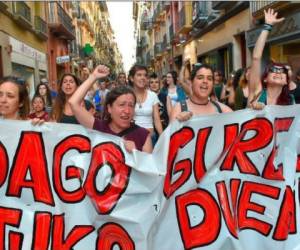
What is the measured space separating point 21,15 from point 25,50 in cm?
169

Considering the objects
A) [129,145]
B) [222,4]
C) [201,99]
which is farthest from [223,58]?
[129,145]

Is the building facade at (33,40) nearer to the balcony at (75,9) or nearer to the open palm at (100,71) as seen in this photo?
the open palm at (100,71)

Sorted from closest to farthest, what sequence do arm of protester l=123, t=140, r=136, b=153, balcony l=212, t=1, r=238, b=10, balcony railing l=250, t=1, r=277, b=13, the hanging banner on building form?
the hanging banner on building → arm of protester l=123, t=140, r=136, b=153 → balcony railing l=250, t=1, r=277, b=13 → balcony l=212, t=1, r=238, b=10

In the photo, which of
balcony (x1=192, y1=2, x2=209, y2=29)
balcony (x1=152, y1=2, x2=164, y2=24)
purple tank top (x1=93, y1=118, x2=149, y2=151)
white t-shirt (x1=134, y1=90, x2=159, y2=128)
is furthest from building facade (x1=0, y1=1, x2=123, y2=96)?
balcony (x1=152, y1=2, x2=164, y2=24)

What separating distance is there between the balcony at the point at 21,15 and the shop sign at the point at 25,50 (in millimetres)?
662

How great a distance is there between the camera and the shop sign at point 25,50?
54.7 ft

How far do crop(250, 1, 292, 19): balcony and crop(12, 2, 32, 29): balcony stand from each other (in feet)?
23.6

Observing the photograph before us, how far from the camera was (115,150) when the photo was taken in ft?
11.8

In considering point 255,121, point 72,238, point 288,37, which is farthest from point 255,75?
point 288,37

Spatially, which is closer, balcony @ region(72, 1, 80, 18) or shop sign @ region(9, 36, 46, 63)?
shop sign @ region(9, 36, 46, 63)

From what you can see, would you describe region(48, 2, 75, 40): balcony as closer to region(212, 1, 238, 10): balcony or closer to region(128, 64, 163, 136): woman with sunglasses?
region(212, 1, 238, 10): balcony

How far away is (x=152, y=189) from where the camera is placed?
3545 millimetres

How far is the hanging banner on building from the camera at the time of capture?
11.4 feet

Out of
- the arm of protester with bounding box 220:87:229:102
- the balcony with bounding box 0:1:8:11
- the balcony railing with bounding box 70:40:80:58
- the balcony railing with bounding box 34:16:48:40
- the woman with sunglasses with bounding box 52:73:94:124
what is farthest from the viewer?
the balcony railing with bounding box 70:40:80:58
